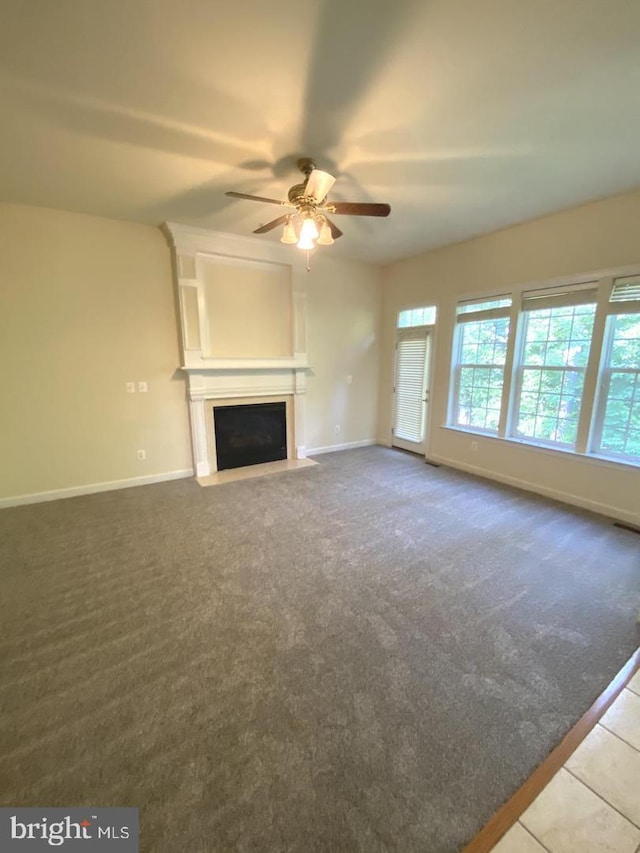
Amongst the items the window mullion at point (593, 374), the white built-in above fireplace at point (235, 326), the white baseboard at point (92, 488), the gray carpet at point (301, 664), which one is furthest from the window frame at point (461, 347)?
the white baseboard at point (92, 488)

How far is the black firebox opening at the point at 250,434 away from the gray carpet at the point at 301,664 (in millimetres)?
1410

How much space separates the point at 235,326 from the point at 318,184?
234 cm

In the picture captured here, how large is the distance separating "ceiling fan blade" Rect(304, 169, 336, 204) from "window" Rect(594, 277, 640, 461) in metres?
2.76

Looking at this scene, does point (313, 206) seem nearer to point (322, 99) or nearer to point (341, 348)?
point (322, 99)

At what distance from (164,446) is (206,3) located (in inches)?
144

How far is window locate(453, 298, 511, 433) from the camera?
4023 mm

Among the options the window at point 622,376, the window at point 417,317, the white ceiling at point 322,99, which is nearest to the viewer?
the white ceiling at point 322,99

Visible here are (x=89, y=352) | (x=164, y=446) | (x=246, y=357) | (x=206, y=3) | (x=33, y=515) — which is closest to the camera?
(x=206, y=3)

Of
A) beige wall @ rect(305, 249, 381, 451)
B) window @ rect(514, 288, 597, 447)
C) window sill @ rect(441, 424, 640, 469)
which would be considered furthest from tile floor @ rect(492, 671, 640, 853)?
beige wall @ rect(305, 249, 381, 451)

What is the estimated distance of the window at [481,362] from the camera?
402cm

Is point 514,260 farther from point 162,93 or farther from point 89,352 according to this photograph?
point 89,352

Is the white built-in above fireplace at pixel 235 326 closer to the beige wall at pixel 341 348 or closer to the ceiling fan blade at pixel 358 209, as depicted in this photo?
the beige wall at pixel 341 348

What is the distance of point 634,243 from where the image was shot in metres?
2.93

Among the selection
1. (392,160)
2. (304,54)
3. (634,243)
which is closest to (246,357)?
(392,160)
